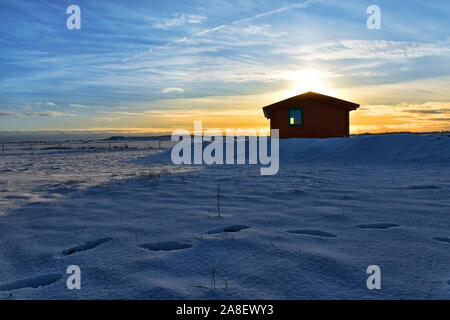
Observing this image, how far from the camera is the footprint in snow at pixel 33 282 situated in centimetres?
212

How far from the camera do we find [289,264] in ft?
7.63

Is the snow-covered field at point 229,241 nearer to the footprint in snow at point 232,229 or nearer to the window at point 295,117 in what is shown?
the footprint in snow at point 232,229

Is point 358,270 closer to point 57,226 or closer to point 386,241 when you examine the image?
point 386,241

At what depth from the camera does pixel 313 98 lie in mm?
19297

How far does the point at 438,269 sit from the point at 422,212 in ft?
5.96

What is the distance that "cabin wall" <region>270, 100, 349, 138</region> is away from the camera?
19.4 m

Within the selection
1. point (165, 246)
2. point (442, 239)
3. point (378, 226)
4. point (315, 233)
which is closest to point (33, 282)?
point (165, 246)

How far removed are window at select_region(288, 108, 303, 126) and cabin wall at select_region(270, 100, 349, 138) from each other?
0.20 meters

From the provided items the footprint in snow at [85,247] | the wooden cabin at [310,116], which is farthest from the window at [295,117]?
the footprint in snow at [85,247]

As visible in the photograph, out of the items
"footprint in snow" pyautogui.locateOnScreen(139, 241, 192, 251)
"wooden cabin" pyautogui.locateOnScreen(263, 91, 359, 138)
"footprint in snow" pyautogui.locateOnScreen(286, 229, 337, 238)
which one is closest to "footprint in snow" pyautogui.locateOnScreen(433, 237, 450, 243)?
"footprint in snow" pyautogui.locateOnScreen(286, 229, 337, 238)

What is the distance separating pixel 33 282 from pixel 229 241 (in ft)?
5.35

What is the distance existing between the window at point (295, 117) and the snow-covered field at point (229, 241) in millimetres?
14266

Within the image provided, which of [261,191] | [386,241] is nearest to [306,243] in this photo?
[386,241]

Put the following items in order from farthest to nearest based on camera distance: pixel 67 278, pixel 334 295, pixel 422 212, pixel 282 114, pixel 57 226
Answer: pixel 282 114 < pixel 422 212 < pixel 57 226 < pixel 67 278 < pixel 334 295
